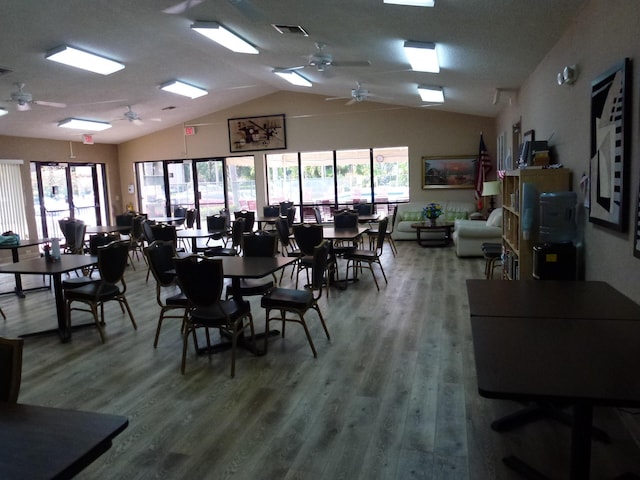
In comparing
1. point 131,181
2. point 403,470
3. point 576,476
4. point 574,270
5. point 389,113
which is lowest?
point 403,470

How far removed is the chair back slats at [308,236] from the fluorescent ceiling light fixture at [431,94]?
143 inches

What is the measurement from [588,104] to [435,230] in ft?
19.6

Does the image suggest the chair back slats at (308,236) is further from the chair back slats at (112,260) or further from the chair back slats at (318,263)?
the chair back slats at (112,260)

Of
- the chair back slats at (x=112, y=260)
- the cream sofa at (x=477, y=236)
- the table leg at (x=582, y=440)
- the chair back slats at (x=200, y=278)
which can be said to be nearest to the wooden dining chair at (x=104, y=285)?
the chair back slats at (x=112, y=260)

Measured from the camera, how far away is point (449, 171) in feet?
35.3

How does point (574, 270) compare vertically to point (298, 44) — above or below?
below

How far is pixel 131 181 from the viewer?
41.7ft

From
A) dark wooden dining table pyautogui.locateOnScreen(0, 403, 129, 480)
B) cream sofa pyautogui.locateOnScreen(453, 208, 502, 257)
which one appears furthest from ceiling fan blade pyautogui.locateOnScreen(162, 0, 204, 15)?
cream sofa pyautogui.locateOnScreen(453, 208, 502, 257)

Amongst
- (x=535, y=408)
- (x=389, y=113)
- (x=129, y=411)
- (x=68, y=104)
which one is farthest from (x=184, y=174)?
(x=535, y=408)

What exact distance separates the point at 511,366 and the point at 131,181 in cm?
1261

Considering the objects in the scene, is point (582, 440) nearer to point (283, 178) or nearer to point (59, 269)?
point (59, 269)

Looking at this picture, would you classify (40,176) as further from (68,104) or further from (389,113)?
(389,113)

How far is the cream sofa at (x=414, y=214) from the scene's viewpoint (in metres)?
10.3

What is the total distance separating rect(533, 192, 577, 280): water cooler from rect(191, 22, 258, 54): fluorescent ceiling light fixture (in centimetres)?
420
